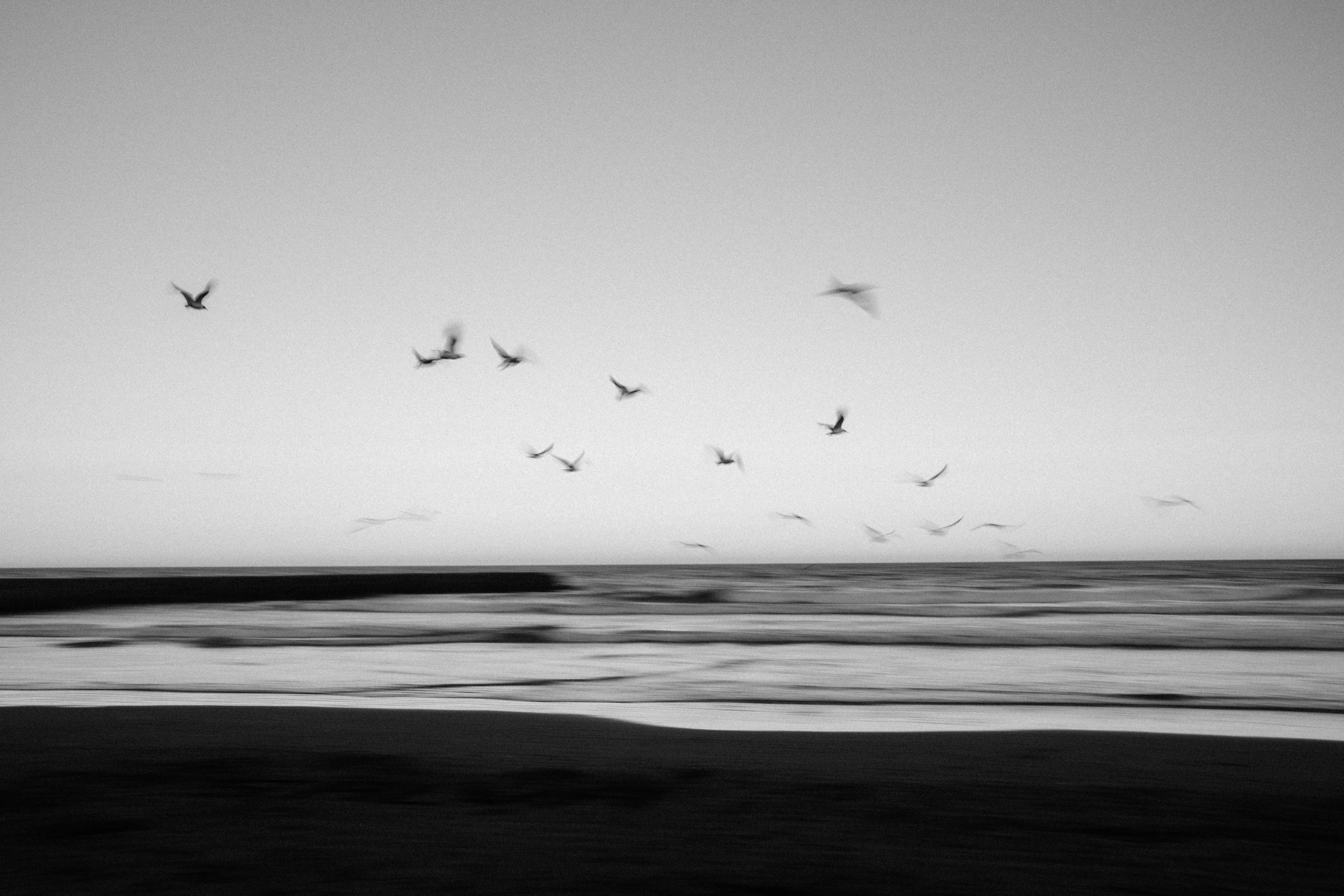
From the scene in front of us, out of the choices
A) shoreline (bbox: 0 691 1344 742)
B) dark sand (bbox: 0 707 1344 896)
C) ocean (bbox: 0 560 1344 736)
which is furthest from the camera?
ocean (bbox: 0 560 1344 736)

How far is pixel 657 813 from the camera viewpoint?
462 cm

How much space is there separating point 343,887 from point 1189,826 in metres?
4.02

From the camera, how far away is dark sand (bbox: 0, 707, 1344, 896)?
12.1 ft

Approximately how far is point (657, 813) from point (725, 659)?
28.6 ft

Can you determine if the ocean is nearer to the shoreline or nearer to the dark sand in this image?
the shoreline

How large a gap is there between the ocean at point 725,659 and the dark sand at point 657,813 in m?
1.75

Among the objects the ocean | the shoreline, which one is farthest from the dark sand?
the ocean

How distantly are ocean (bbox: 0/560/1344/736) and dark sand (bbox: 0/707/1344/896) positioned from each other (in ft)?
5.74

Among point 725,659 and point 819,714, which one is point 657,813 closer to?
point 819,714

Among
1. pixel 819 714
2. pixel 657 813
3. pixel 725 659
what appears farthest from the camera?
pixel 725 659

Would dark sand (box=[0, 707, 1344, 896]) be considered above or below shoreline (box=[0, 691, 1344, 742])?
above

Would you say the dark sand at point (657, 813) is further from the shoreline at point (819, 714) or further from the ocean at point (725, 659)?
the ocean at point (725, 659)

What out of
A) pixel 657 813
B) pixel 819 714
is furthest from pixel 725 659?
pixel 657 813

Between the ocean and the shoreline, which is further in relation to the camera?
the ocean
